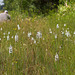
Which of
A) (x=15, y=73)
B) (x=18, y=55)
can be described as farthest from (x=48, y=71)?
(x=18, y=55)

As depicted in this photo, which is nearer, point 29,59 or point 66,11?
point 29,59

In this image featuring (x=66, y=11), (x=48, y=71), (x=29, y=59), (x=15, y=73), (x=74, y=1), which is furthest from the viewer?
(x=74, y=1)

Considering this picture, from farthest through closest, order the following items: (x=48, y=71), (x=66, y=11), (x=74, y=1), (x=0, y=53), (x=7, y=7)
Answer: (x=7, y=7) < (x=74, y=1) < (x=66, y=11) < (x=0, y=53) < (x=48, y=71)

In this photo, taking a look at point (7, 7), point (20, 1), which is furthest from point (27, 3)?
point (7, 7)

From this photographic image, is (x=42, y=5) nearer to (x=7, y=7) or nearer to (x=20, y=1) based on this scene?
(x=20, y=1)

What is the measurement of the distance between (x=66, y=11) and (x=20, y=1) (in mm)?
3736

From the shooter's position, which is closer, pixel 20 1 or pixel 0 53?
pixel 0 53

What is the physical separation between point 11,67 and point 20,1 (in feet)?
28.8

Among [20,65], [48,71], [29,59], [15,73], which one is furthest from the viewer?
[29,59]

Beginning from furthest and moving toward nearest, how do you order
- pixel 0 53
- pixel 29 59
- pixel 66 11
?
1. pixel 66 11
2. pixel 0 53
3. pixel 29 59

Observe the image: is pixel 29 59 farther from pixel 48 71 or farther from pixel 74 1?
pixel 74 1

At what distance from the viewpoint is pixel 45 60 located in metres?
2.45

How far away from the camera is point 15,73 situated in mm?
2164

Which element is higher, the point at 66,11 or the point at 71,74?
the point at 71,74
